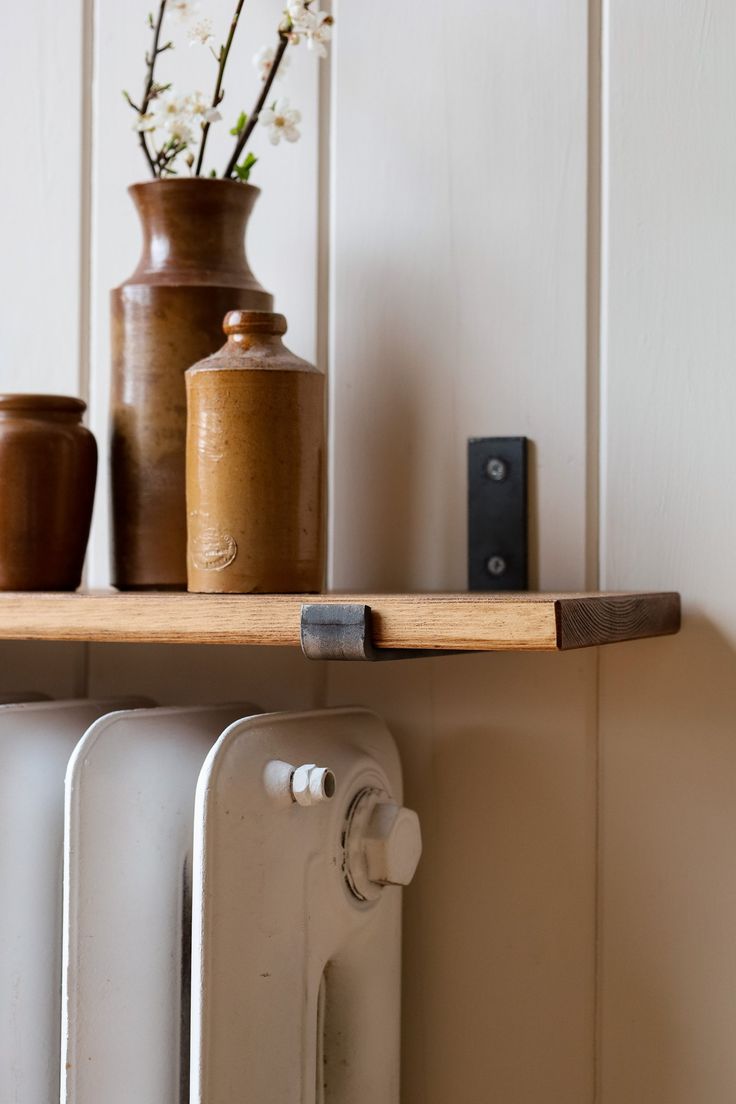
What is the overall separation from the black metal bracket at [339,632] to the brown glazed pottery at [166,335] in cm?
20

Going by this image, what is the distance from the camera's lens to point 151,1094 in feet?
2.43

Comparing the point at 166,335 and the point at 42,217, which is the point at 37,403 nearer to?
the point at 166,335

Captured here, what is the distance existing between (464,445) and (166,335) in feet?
0.73

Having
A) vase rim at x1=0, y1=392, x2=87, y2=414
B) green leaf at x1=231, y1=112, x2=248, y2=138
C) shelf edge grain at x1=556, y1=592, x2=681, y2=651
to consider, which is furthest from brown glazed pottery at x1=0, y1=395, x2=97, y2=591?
shelf edge grain at x1=556, y1=592, x2=681, y2=651

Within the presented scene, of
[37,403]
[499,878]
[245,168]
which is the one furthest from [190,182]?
[499,878]

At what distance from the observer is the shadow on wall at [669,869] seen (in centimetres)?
79

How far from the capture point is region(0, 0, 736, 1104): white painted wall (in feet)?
2.62

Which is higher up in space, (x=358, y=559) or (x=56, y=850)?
(x=358, y=559)

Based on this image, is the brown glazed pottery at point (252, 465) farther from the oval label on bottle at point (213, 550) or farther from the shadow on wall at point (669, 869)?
the shadow on wall at point (669, 869)

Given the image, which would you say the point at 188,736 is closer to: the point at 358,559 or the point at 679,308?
the point at 358,559

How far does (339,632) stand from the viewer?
623 mm

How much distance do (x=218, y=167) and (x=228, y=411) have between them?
311mm

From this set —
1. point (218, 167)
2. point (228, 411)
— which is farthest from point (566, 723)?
point (218, 167)

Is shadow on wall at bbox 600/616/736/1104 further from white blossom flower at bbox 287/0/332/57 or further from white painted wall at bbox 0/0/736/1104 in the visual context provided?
white blossom flower at bbox 287/0/332/57
